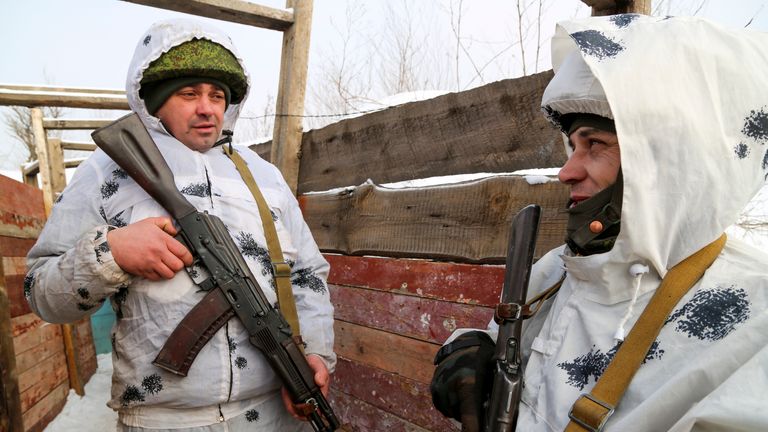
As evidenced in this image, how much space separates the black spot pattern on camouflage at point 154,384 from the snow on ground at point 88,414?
11.2 ft

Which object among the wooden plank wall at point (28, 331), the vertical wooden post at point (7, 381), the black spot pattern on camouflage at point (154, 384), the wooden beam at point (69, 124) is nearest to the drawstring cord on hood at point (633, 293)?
the black spot pattern on camouflage at point (154, 384)

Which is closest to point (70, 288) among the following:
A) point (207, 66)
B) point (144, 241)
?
point (144, 241)

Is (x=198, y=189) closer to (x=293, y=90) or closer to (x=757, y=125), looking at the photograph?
(x=757, y=125)

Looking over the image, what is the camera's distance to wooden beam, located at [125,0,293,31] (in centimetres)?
324

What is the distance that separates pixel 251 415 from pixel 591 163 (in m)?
1.31

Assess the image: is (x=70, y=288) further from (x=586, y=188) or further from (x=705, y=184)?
(x=705, y=184)

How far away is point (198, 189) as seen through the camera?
1.78m

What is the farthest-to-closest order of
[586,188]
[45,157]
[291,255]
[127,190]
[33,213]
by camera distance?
[45,157], [33,213], [291,255], [127,190], [586,188]

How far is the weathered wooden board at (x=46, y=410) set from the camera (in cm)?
Result: 363

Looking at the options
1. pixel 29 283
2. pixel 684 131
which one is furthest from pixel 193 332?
pixel 684 131

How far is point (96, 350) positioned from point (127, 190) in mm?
6231

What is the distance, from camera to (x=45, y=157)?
8.13m

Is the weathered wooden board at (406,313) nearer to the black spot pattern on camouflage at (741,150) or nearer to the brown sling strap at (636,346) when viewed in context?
the brown sling strap at (636,346)

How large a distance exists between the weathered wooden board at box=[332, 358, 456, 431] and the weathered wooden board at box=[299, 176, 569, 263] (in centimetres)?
70
